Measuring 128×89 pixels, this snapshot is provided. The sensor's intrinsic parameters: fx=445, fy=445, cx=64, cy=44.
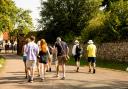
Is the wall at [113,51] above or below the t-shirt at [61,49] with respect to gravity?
above

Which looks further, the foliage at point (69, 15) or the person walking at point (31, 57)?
the foliage at point (69, 15)

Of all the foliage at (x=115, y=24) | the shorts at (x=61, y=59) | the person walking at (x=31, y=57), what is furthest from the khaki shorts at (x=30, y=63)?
the foliage at (x=115, y=24)

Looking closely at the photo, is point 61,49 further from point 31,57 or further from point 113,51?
point 113,51

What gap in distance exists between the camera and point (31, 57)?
1973 cm

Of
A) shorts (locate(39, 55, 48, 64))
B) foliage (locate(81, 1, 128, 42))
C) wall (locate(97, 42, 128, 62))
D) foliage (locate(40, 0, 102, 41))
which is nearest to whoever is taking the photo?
shorts (locate(39, 55, 48, 64))

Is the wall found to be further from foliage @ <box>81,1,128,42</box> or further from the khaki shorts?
the khaki shorts

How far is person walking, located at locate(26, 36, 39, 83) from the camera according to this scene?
1970 cm

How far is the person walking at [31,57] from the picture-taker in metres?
19.7

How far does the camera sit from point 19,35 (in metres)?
62.2

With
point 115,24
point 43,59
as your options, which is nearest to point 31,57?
point 43,59

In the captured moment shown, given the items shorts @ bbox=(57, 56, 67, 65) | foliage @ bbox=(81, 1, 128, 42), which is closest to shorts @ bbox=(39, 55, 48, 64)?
shorts @ bbox=(57, 56, 67, 65)

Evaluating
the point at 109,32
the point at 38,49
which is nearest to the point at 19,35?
the point at 109,32

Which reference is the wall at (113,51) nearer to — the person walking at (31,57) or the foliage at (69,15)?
the person walking at (31,57)

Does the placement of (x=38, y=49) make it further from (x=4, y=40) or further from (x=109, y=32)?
A: (x=4, y=40)
